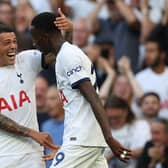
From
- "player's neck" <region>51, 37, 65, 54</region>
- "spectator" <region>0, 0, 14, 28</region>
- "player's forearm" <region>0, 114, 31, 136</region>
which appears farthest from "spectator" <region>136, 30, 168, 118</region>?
"player's neck" <region>51, 37, 65, 54</region>

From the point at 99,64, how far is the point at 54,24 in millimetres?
4483

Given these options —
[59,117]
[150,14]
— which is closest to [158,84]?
[150,14]

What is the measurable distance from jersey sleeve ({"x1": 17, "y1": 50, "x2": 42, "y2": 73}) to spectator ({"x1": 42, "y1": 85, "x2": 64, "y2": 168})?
1.89m

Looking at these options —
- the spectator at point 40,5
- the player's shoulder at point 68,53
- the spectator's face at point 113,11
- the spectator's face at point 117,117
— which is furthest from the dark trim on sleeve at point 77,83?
the spectator at point 40,5

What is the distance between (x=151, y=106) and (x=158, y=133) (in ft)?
2.71

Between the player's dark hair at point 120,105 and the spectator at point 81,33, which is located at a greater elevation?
the spectator at point 81,33

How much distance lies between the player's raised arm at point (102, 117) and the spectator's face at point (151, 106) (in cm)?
377

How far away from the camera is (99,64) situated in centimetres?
1191

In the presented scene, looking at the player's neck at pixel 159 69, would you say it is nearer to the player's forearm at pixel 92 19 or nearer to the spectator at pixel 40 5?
the player's forearm at pixel 92 19

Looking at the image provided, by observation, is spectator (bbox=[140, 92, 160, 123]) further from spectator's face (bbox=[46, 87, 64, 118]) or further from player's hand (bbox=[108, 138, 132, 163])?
player's hand (bbox=[108, 138, 132, 163])

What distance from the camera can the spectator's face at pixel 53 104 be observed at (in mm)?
10172

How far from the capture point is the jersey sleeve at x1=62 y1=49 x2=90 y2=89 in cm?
725

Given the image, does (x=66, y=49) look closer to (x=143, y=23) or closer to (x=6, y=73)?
(x=6, y=73)

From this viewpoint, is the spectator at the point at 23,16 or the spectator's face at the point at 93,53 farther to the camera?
the spectator at the point at 23,16
